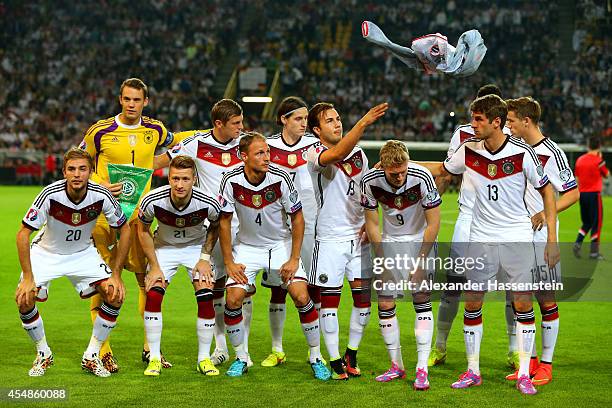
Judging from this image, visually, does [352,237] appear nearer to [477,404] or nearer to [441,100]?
[477,404]

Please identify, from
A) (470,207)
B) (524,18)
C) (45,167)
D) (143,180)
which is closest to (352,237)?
(470,207)

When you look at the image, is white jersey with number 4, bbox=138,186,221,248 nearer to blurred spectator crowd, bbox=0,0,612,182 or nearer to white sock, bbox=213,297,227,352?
white sock, bbox=213,297,227,352

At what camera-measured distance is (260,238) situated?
7.07m

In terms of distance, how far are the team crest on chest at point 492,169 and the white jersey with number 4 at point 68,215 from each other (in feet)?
9.17

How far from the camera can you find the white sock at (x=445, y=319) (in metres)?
7.42

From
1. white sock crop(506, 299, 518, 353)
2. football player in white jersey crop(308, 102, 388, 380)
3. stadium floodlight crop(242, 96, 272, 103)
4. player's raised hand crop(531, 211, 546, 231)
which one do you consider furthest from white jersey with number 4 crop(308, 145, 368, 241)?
stadium floodlight crop(242, 96, 272, 103)

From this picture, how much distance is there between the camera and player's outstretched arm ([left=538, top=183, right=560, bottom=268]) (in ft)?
21.4

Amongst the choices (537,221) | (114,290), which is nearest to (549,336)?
(537,221)

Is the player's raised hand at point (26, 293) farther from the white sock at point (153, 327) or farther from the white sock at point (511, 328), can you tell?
the white sock at point (511, 328)

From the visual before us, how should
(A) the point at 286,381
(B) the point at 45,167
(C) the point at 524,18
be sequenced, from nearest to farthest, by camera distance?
(A) the point at 286,381 → (B) the point at 45,167 → (C) the point at 524,18

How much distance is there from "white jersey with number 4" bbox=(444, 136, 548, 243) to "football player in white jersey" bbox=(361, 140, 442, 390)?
0.35 metres

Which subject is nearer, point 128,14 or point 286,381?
point 286,381

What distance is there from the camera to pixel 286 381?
6754 mm

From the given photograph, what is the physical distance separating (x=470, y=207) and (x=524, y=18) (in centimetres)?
2770
